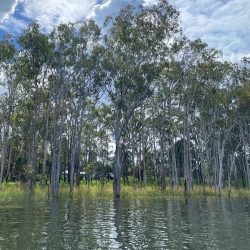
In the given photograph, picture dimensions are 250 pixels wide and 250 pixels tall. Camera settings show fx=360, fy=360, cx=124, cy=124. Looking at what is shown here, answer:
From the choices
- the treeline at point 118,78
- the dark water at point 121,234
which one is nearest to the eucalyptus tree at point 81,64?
the treeline at point 118,78

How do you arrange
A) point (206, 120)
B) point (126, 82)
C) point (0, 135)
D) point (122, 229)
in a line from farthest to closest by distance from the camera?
point (0, 135), point (206, 120), point (126, 82), point (122, 229)

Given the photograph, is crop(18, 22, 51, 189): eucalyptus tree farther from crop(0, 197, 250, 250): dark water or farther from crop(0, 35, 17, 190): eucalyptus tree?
crop(0, 197, 250, 250): dark water

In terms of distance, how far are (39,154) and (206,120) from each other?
96.2 feet

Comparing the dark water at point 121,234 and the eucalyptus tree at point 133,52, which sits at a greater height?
the eucalyptus tree at point 133,52

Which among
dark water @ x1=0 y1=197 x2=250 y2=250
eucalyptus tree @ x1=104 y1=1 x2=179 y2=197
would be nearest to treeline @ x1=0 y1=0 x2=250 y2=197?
eucalyptus tree @ x1=104 y1=1 x2=179 y2=197

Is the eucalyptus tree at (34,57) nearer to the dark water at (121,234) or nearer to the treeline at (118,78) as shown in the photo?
the treeline at (118,78)

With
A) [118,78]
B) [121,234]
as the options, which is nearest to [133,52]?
[118,78]

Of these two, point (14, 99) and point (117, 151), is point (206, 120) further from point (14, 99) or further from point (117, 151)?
point (14, 99)

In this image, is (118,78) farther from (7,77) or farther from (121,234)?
(121,234)

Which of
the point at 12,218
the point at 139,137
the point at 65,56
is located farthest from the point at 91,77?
the point at 12,218

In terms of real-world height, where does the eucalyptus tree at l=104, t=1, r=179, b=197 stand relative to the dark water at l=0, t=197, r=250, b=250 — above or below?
above

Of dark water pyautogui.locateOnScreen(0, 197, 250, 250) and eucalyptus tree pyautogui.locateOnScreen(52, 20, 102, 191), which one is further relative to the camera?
eucalyptus tree pyautogui.locateOnScreen(52, 20, 102, 191)

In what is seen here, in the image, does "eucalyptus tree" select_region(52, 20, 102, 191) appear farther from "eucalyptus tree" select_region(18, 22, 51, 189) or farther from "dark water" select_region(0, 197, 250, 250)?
"dark water" select_region(0, 197, 250, 250)

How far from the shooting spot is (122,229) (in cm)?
1565
